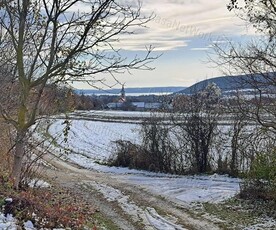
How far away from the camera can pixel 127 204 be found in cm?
1254

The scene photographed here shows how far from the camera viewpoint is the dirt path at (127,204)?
10.3 m

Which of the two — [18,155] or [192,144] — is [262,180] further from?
[18,155]

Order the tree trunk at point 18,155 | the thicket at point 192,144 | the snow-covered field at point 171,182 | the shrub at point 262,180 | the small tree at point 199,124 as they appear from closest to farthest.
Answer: the tree trunk at point 18,155 → the shrub at point 262,180 → the snow-covered field at point 171,182 → the thicket at point 192,144 → the small tree at point 199,124

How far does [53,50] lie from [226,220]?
239 inches

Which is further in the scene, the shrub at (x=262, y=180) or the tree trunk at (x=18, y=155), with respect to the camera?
the shrub at (x=262, y=180)

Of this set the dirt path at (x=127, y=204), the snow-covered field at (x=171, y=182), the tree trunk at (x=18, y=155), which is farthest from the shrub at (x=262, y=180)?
A: the tree trunk at (x=18, y=155)

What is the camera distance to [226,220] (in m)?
10.8

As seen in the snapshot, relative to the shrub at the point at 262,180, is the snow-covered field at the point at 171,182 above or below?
below

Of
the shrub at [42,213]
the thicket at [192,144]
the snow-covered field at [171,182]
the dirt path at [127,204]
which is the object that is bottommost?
the dirt path at [127,204]

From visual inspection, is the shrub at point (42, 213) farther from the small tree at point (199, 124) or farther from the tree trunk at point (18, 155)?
the small tree at point (199, 124)

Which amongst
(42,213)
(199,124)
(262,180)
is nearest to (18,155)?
(42,213)

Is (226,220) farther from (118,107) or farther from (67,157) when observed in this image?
(118,107)

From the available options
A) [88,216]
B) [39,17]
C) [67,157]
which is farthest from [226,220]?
[67,157]

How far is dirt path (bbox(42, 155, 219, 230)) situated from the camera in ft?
33.7
